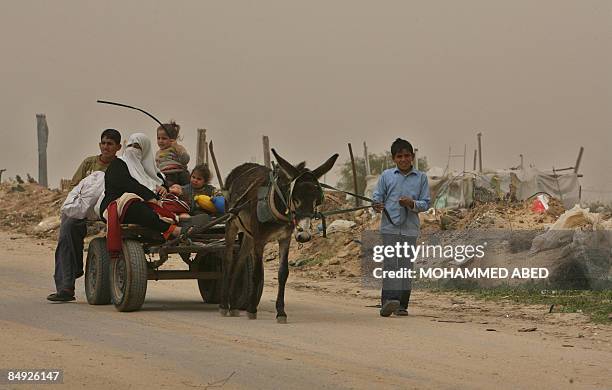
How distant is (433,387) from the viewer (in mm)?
7855

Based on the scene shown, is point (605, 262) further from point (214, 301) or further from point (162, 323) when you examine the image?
point (162, 323)

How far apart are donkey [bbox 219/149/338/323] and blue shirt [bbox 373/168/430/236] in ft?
4.03

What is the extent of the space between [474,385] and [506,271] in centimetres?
825

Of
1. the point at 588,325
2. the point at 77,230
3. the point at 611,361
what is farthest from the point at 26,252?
the point at 611,361

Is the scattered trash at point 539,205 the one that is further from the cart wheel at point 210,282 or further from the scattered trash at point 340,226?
the cart wheel at point 210,282

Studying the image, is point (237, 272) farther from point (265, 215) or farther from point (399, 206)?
point (399, 206)

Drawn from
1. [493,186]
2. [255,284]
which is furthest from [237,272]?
[493,186]

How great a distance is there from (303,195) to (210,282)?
337cm

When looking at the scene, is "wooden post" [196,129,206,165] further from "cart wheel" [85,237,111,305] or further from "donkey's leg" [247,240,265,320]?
"donkey's leg" [247,240,265,320]

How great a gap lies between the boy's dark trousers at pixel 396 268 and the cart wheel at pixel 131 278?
2.68 metres

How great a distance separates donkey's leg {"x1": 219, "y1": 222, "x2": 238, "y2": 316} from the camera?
41.5 ft

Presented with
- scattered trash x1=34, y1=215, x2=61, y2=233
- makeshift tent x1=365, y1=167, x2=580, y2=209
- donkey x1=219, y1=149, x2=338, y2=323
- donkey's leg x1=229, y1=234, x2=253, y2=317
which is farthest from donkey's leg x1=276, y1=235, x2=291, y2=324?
scattered trash x1=34, y1=215, x2=61, y2=233

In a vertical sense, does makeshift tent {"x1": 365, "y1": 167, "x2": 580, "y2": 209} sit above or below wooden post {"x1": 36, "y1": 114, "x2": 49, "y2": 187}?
below

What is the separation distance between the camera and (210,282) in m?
14.2
